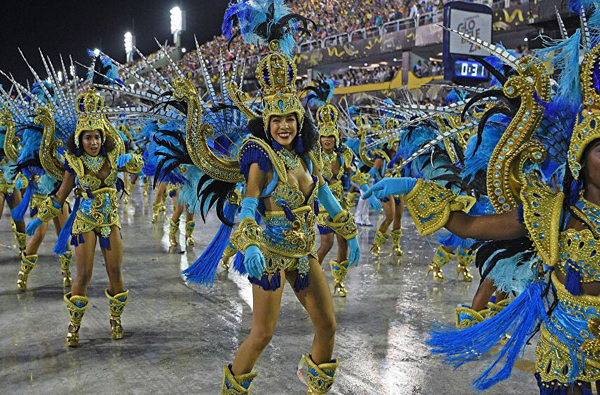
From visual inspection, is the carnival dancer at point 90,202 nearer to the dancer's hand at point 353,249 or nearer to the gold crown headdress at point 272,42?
the gold crown headdress at point 272,42

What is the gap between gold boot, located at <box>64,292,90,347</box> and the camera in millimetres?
4605

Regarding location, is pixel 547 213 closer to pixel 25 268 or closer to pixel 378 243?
pixel 25 268

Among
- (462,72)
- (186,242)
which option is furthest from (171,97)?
(462,72)

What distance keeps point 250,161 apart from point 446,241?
234cm

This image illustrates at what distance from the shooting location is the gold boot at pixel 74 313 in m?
4.61

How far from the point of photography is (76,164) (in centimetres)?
462

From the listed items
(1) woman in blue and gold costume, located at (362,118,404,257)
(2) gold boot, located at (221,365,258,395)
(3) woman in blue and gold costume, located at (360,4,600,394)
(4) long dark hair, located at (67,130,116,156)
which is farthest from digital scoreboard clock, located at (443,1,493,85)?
(2) gold boot, located at (221,365,258,395)

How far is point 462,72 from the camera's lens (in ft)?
32.7

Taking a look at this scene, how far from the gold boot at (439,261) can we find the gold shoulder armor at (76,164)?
4.32 meters

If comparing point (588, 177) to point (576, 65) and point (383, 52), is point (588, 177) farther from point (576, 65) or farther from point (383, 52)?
point (383, 52)

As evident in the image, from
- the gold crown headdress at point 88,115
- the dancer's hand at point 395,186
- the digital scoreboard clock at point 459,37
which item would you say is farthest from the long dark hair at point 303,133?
the digital scoreboard clock at point 459,37

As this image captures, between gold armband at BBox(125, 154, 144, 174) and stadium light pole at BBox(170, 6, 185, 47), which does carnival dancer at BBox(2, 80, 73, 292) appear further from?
stadium light pole at BBox(170, 6, 185, 47)

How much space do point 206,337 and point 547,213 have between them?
3.49 metres

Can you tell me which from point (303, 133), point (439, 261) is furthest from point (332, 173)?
point (303, 133)
